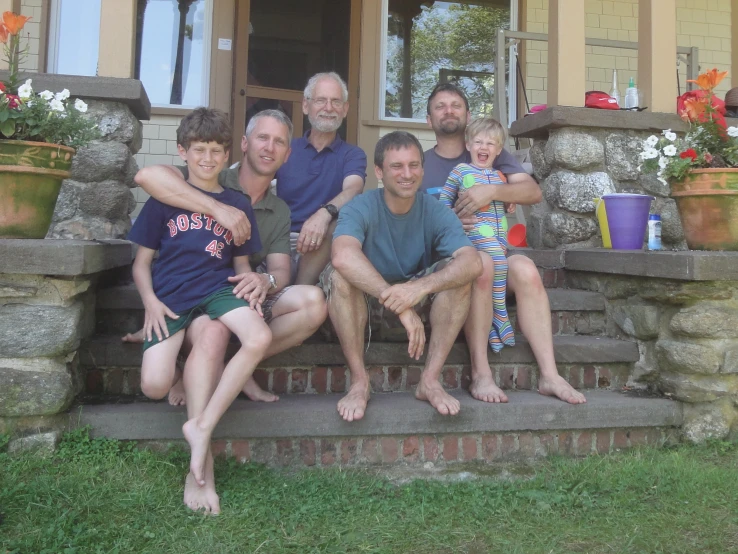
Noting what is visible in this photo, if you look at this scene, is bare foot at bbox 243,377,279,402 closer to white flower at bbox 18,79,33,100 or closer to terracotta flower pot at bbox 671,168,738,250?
white flower at bbox 18,79,33,100

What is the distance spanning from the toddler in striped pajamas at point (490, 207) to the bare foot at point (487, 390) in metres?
0.20

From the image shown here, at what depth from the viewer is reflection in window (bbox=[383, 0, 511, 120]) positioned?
5758mm

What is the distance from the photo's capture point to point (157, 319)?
2.22 meters

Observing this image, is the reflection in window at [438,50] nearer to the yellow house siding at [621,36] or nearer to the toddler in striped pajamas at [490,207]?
the yellow house siding at [621,36]

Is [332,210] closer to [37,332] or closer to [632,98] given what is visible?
[37,332]

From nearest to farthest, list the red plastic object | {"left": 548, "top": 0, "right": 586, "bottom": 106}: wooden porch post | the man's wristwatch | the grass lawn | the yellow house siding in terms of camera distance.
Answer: the grass lawn, the man's wristwatch, {"left": 548, "top": 0, "right": 586, "bottom": 106}: wooden porch post, the red plastic object, the yellow house siding

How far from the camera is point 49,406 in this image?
2234mm

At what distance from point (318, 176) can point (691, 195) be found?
1.64 m

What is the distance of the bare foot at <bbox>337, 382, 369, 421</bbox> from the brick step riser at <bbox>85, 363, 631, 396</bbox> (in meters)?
0.23

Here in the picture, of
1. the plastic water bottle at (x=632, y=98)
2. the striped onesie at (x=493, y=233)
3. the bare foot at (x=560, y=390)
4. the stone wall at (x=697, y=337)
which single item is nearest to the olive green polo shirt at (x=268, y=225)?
the striped onesie at (x=493, y=233)

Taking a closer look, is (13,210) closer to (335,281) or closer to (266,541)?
(335,281)

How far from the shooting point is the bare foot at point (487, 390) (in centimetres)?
254

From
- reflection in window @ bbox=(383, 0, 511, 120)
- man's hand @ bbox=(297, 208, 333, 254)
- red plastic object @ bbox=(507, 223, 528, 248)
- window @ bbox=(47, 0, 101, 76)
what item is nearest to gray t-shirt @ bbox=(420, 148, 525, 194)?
man's hand @ bbox=(297, 208, 333, 254)

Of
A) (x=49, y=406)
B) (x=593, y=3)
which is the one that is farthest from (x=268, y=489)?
(x=593, y=3)
